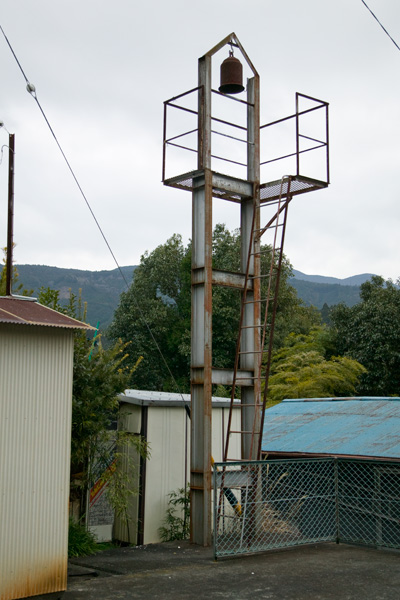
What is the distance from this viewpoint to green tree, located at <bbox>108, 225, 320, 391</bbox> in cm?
3459

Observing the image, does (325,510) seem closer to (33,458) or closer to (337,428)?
(337,428)

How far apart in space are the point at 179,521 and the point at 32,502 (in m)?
5.00

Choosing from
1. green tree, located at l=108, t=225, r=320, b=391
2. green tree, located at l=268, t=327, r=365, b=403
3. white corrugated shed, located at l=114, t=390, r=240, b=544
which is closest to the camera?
white corrugated shed, located at l=114, t=390, r=240, b=544

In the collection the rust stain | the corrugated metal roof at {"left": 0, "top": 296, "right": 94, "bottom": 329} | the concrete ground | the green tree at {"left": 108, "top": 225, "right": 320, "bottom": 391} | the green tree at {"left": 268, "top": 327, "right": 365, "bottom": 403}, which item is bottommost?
the concrete ground

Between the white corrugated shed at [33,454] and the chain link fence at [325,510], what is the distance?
10.5ft

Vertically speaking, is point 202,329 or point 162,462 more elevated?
point 202,329

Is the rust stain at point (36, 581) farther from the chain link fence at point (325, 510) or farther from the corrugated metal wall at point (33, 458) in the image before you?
the chain link fence at point (325, 510)

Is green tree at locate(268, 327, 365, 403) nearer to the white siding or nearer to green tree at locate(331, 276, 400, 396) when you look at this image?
green tree at locate(331, 276, 400, 396)

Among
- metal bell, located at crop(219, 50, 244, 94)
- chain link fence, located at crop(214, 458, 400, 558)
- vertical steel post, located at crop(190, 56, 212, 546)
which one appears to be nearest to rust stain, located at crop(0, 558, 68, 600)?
chain link fence, located at crop(214, 458, 400, 558)

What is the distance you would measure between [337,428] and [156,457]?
3.87 metres

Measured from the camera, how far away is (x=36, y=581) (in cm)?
759

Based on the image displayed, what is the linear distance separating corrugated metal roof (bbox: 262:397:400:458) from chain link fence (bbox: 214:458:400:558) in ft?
2.05

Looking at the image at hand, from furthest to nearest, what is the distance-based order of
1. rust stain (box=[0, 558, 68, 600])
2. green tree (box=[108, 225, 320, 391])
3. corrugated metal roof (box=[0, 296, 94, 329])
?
green tree (box=[108, 225, 320, 391]) < corrugated metal roof (box=[0, 296, 94, 329]) < rust stain (box=[0, 558, 68, 600])

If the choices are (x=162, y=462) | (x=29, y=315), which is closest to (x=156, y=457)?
(x=162, y=462)
